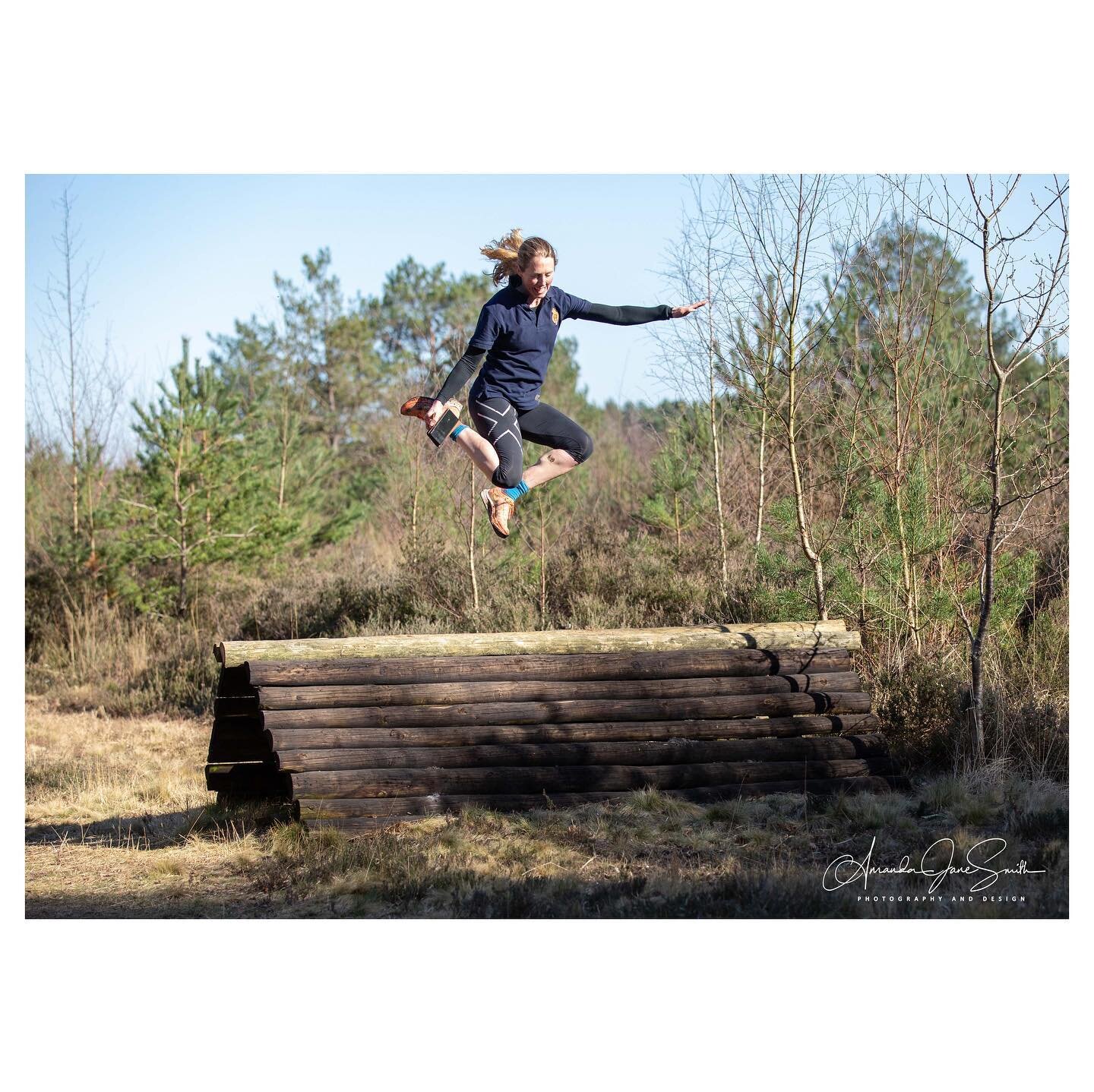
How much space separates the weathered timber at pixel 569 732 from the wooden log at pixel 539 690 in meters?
0.16

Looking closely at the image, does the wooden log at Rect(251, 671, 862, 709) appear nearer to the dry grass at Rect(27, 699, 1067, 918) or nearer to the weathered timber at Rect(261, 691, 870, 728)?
the weathered timber at Rect(261, 691, 870, 728)

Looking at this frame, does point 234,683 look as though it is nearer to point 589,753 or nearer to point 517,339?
point 589,753

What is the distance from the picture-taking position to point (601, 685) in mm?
6883

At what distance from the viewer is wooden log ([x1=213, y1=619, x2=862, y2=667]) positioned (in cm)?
655

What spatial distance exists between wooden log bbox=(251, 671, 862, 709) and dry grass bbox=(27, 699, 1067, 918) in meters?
0.70

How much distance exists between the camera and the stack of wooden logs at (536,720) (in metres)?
6.23

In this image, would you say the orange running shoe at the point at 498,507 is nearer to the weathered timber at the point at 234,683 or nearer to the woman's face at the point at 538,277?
the woman's face at the point at 538,277

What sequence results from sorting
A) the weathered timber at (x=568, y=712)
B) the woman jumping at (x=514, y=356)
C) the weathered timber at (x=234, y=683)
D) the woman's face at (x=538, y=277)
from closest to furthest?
the woman's face at (x=538, y=277)
the woman jumping at (x=514, y=356)
the weathered timber at (x=568, y=712)
the weathered timber at (x=234, y=683)

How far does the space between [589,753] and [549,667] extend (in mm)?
584

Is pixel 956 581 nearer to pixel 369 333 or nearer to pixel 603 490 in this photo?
pixel 603 490

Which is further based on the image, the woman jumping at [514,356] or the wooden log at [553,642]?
the wooden log at [553,642]

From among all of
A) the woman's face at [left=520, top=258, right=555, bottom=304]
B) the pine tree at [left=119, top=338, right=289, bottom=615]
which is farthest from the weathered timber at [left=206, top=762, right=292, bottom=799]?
the pine tree at [left=119, top=338, right=289, bottom=615]

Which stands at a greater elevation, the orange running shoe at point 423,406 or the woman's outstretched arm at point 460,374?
the woman's outstretched arm at point 460,374

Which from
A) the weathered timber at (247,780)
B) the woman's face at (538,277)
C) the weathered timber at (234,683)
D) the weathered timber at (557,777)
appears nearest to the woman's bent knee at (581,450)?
the woman's face at (538,277)
